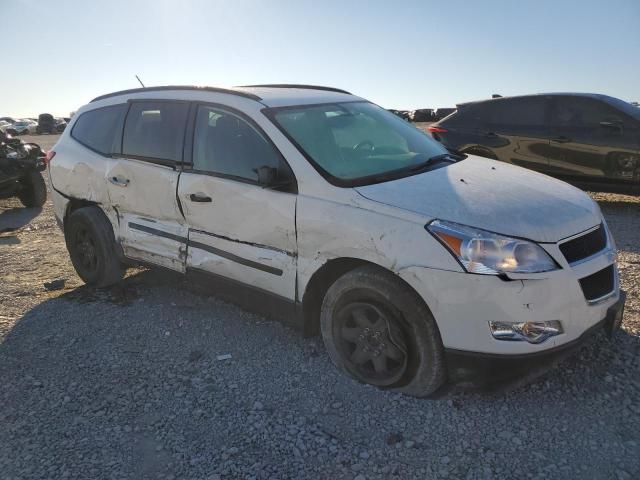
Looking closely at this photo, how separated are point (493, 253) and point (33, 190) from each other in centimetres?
918

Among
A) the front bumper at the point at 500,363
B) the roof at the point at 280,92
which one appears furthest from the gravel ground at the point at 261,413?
the roof at the point at 280,92

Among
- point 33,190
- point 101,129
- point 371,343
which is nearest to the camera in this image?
point 371,343

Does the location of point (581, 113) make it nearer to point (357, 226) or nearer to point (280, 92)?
point (280, 92)

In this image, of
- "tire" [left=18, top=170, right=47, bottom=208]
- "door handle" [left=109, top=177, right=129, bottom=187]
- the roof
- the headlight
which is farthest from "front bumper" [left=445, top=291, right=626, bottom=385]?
"tire" [left=18, top=170, right=47, bottom=208]

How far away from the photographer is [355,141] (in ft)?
12.7

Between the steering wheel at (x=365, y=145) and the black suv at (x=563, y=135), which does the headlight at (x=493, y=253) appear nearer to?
the steering wheel at (x=365, y=145)

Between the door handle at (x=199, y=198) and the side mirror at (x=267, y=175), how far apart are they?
0.59 meters

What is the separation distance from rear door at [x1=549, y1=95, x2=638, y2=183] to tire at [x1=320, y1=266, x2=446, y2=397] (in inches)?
223

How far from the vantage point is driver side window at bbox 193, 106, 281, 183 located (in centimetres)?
362

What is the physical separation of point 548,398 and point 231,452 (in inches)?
68.8

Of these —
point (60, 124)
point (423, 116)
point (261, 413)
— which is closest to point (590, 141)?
point (261, 413)

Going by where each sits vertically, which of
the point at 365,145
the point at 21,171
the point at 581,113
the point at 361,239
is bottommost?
the point at 21,171

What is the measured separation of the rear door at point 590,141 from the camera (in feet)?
24.0

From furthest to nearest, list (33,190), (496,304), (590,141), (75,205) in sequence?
(33,190) → (590,141) → (75,205) → (496,304)
